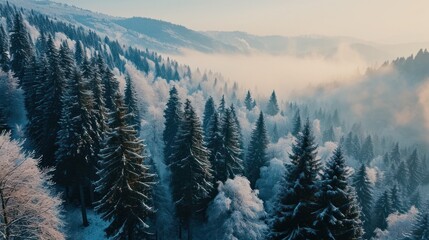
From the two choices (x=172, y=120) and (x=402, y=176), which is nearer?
(x=172, y=120)

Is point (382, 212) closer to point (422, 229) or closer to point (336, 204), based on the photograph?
point (422, 229)

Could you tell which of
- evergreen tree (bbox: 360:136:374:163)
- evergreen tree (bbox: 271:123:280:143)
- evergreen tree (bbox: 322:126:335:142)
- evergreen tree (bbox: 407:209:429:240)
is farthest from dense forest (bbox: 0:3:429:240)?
evergreen tree (bbox: 322:126:335:142)

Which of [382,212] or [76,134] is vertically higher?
[76,134]

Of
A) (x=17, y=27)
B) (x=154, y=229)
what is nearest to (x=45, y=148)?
(x=154, y=229)

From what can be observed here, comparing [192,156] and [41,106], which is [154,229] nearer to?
[192,156]

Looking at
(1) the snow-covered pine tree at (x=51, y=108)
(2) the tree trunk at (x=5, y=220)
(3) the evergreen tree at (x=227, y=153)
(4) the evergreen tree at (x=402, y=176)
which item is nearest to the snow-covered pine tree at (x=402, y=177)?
(4) the evergreen tree at (x=402, y=176)

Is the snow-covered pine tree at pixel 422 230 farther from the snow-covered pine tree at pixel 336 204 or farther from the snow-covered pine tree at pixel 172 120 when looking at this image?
the snow-covered pine tree at pixel 172 120

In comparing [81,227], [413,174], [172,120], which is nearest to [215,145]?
[81,227]
